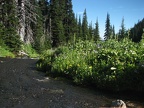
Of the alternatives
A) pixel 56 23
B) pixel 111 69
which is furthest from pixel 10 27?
pixel 111 69

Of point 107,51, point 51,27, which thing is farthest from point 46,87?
point 51,27

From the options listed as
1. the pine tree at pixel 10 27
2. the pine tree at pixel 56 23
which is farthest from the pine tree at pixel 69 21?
the pine tree at pixel 10 27

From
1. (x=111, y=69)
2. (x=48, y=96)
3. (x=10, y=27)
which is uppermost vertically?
(x=10, y=27)

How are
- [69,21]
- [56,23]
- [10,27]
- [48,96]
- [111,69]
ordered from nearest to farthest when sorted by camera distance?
[48,96] < [111,69] < [10,27] < [56,23] < [69,21]

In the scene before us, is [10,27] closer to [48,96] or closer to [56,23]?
[56,23]

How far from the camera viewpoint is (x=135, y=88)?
7.64 meters

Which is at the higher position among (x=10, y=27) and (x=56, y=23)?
(x=56, y=23)

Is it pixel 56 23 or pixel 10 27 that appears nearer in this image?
pixel 10 27

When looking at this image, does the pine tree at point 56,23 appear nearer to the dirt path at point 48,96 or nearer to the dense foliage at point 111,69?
the dense foliage at point 111,69

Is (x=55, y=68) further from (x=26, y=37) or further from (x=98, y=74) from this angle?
(x=26, y=37)

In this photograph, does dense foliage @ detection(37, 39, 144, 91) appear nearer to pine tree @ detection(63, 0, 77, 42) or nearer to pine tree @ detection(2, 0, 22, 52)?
pine tree @ detection(2, 0, 22, 52)

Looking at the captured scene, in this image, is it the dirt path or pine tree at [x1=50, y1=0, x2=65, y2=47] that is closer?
the dirt path

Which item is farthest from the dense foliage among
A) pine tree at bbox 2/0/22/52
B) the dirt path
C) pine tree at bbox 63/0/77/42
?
pine tree at bbox 63/0/77/42

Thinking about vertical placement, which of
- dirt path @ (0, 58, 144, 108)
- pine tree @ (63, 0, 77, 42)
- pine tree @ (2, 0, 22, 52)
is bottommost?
dirt path @ (0, 58, 144, 108)
